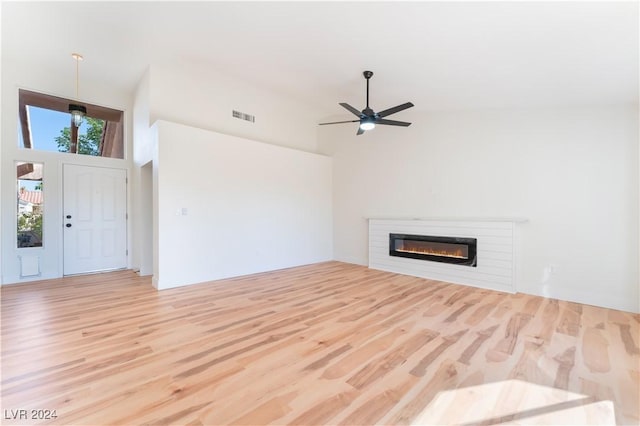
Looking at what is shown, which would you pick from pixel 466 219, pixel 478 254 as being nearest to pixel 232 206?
pixel 466 219

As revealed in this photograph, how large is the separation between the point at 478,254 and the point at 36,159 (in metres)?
8.05

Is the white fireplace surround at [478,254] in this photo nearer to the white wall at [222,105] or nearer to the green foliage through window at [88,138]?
the white wall at [222,105]

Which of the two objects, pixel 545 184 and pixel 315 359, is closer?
pixel 315 359

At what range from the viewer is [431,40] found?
3.17 m

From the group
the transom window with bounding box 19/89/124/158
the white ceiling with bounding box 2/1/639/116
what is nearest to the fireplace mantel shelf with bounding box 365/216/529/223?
the white ceiling with bounding box 2/1/639/116

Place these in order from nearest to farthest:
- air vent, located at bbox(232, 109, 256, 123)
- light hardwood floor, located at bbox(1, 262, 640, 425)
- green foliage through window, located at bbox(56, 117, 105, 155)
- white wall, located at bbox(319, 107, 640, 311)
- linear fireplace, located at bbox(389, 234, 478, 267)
Answer: light hardwood floor, located at bbox(1, 262, 640, 425) → white wall, located at bbox(319, 107, 640, 311) → linear fireplace, located at bbox(389, 234, 478, 267) → green foliage through window, located at bbox(56, 117, 105, 155) → air vent, located at bbox(232, 109, 256, 123)

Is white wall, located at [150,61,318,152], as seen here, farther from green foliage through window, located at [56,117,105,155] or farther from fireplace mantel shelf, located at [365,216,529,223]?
fireplace mantel shelf, located at [365,216,529,223]

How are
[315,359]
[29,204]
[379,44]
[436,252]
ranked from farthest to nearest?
[436,252], [29,204], [379,44], [315,359]

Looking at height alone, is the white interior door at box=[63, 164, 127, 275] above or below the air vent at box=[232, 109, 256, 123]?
below

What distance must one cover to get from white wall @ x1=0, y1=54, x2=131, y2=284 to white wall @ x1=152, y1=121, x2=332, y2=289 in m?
2.28

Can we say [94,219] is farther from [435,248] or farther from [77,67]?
[435,248]

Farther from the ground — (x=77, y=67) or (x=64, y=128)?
(x=77, y=67)

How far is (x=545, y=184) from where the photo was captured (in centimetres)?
434

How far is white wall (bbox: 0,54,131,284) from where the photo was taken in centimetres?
483
